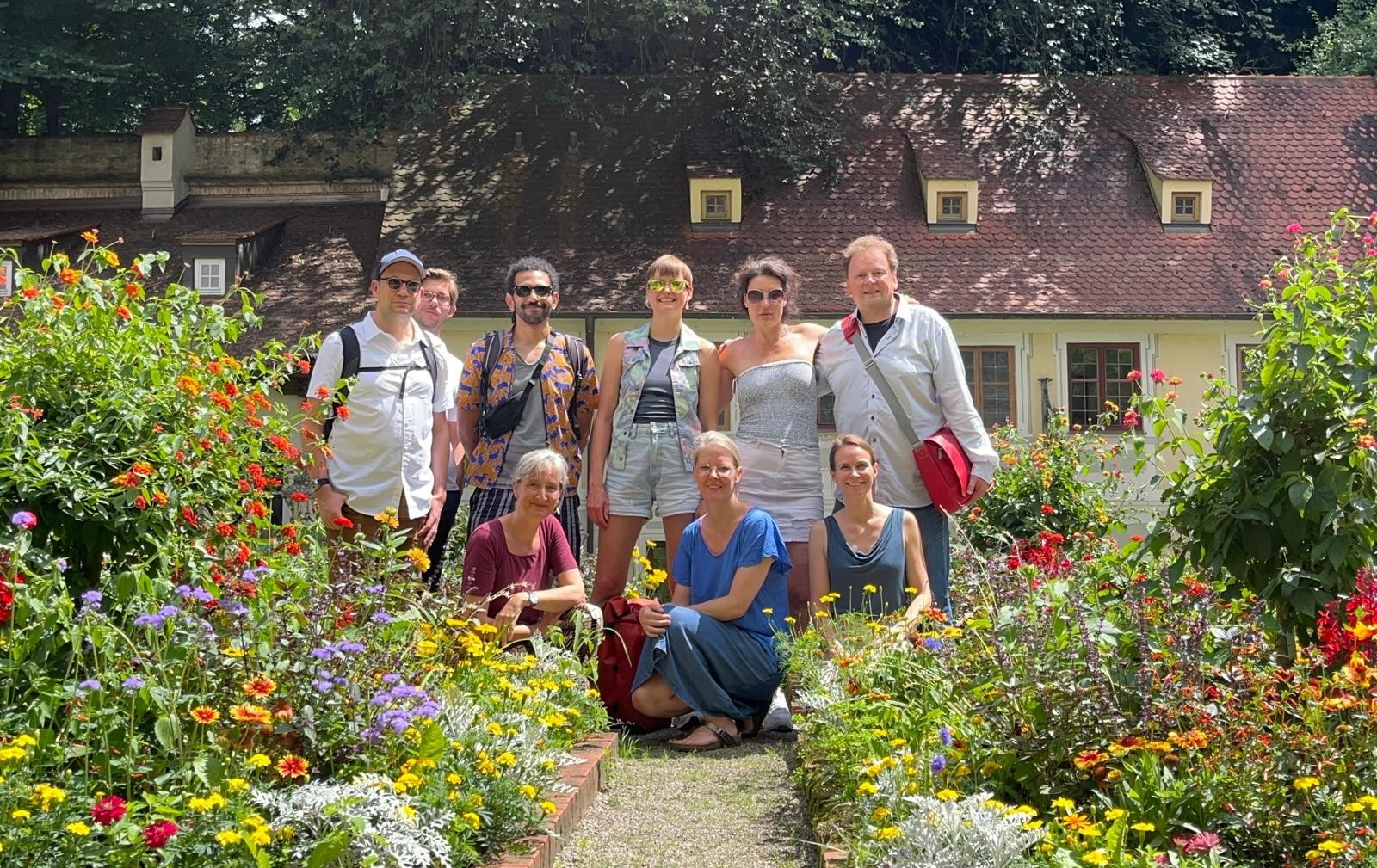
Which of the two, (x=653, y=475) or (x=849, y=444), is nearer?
(x=849, y=444)

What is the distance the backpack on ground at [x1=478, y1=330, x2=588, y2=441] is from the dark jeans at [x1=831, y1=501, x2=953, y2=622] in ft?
4.42

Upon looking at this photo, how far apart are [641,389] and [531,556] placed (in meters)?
1.01

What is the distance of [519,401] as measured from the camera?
7449 millimetres

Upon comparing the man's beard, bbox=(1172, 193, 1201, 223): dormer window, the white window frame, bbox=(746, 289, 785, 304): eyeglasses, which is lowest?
the man's beard

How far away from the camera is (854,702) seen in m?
5.17

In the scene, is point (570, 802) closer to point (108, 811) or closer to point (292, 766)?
point (292, 766)

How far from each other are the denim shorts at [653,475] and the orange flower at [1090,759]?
11.2ft

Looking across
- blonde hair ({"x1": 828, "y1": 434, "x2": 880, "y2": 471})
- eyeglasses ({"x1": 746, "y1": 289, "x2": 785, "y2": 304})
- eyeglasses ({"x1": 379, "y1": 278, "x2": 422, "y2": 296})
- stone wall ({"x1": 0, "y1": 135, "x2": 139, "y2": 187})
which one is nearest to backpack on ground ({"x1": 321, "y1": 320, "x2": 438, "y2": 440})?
eyeglasses ({"x1": 379, "y1": 278, "x2": 422, "y2": 296})

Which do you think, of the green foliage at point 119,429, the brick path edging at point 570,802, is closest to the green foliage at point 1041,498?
the brick path edging at point 570,802

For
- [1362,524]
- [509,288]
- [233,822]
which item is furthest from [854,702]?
[509,288]

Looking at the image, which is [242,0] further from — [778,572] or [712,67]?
[778,572]

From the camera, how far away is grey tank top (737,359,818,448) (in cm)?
728

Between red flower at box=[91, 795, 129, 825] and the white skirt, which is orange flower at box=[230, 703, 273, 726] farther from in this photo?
the white skirt

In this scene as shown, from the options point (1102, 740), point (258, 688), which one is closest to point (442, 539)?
point (258, 688)
